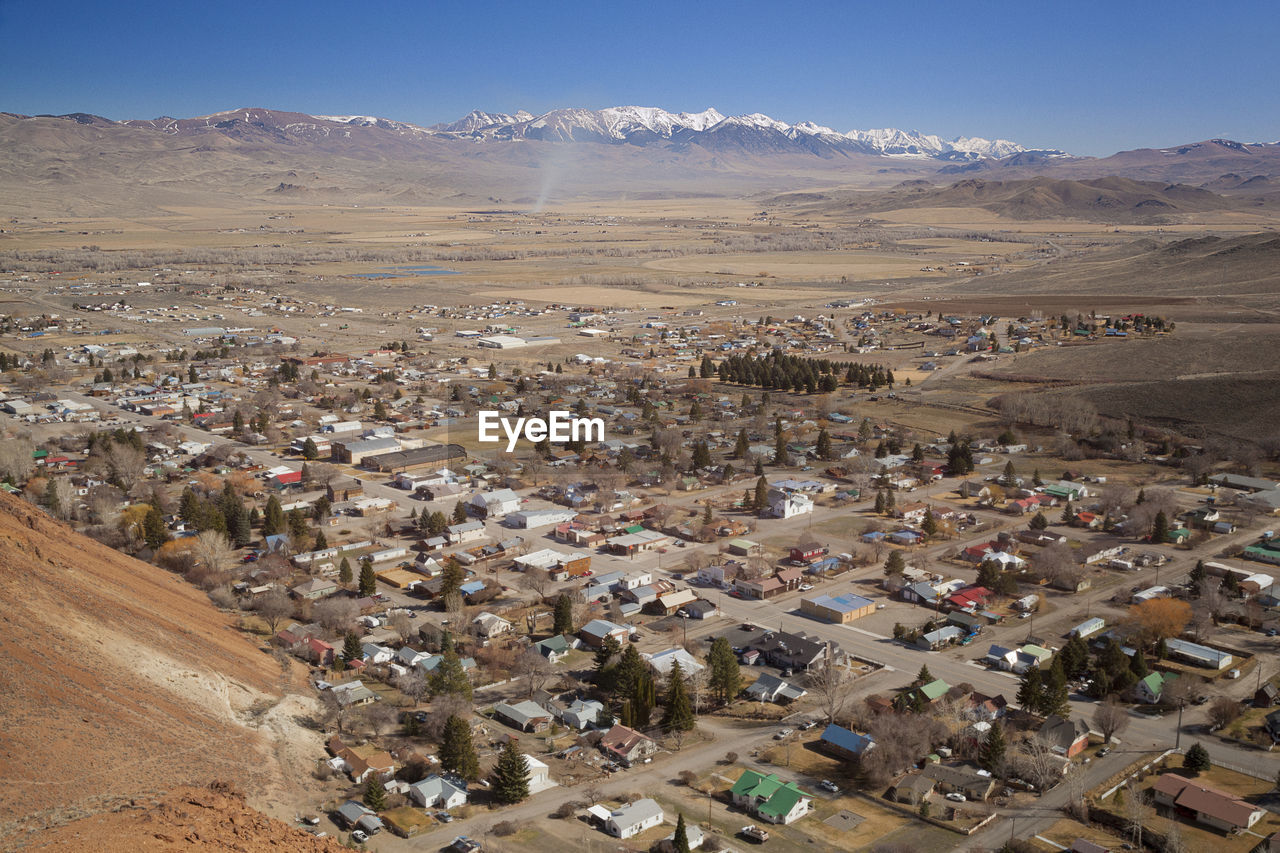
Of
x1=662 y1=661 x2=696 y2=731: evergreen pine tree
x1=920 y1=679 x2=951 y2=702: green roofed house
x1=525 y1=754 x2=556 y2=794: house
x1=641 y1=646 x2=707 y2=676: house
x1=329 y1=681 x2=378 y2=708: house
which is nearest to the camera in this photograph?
x1=525 y1=754 x2=556 y2=794: house

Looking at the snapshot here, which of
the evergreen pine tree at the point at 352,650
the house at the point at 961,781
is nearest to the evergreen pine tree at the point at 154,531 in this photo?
the evergreen pine tree at the point at 352,650

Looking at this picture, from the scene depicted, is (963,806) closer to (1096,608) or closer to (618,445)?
(1096,608)

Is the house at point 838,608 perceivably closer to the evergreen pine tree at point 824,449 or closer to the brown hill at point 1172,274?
the evergreen pine tree at point 824,449

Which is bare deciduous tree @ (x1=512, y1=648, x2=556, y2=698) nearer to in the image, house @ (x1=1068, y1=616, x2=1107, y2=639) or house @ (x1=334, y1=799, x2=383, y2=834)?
house @ (x1=334, y1=799, x2=383, y2=834)

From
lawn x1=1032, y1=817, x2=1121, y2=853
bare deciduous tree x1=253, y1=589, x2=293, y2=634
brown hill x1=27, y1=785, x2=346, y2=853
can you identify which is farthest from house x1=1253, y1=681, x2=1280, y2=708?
bare deciduous tree x1=253, y1=589, x2=293, y2=634

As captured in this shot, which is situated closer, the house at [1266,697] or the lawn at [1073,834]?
the lawn at [1073,834]
